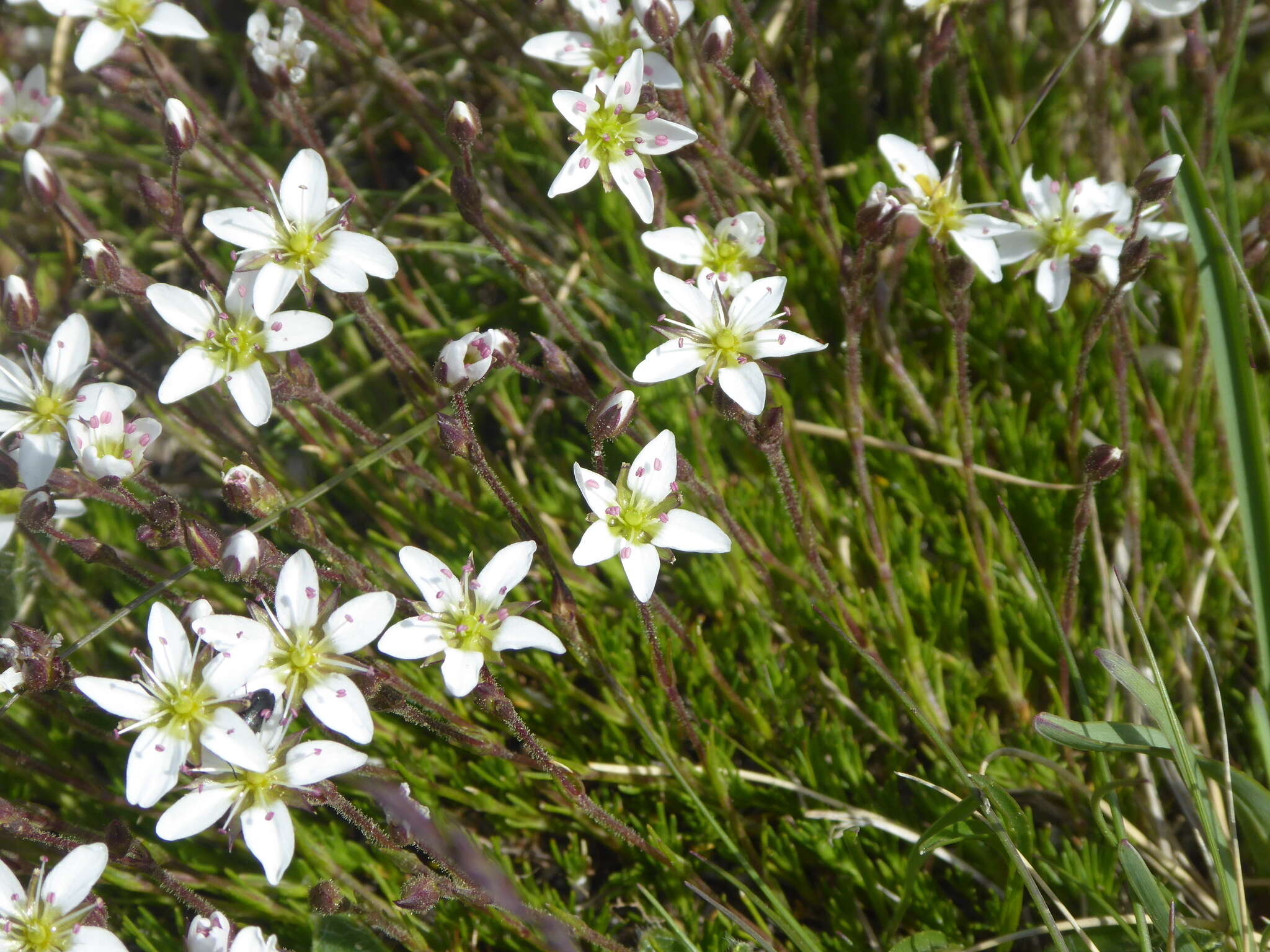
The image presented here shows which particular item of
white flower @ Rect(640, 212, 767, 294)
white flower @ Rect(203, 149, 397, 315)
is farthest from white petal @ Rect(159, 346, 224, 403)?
white flower @ Rect(640, 212, 767, 294)

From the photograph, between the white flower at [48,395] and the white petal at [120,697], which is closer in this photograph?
the white petal at [120,697]

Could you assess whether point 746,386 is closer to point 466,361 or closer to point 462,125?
point 466,361

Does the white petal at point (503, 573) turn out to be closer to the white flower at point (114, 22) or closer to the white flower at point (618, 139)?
the white flower at point (618, 139)

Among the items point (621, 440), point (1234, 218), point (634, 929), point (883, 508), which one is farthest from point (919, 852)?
point (1234, 218)

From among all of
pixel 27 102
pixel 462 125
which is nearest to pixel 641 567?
pixel 462 125

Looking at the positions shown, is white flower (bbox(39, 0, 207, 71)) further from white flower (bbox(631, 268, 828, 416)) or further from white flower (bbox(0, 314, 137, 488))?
white flower (bbox(631, 268, 828, 416))

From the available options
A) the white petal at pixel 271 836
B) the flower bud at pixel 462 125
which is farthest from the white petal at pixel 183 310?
the white petal at pixel 271 836
